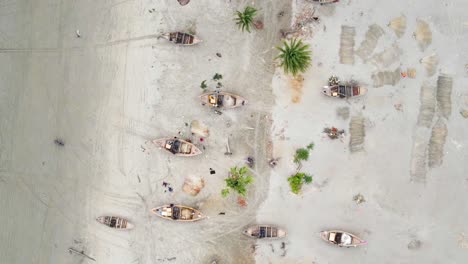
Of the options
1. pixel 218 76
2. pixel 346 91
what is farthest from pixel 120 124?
pixel 346 91

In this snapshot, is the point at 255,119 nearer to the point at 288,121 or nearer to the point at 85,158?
the point at 288,121

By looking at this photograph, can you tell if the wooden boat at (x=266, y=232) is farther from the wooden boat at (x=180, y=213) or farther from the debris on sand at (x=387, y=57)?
the debris on sand at (x=387, y=57)

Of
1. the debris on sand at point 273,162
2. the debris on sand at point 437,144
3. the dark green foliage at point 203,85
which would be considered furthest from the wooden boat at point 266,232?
the debris on sand at point 437,144

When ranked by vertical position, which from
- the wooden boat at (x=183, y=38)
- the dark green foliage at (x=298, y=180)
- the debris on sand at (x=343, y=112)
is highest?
the wooden boat at (x=183, y=38)

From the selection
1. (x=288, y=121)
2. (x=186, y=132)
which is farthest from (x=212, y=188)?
(x=288, y=121)

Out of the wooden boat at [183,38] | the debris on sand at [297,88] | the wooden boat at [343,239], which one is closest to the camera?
the wooden boat at [343,239]

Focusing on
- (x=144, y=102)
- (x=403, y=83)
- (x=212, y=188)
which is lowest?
(x=212, y=188)
